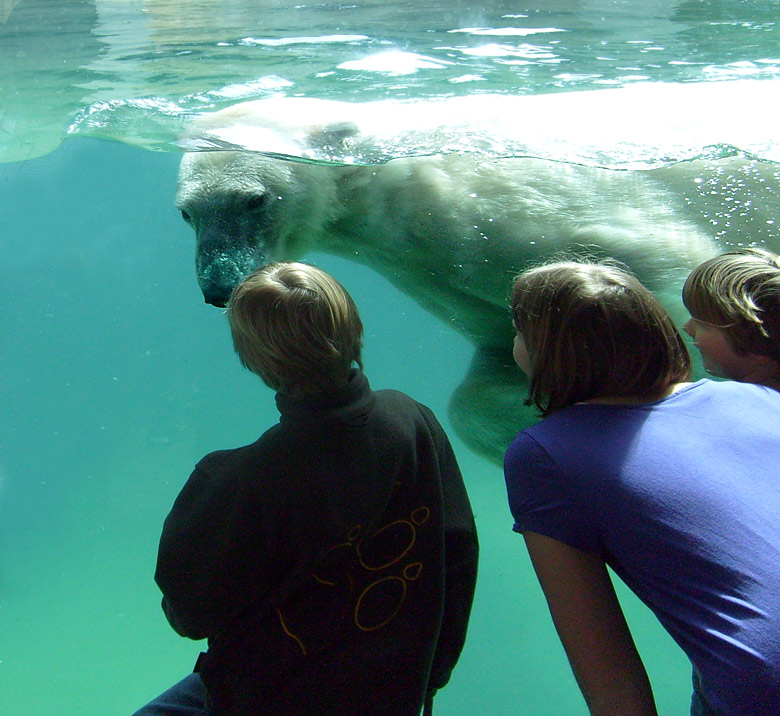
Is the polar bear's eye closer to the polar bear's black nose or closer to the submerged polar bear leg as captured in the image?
the polar bear's black nose

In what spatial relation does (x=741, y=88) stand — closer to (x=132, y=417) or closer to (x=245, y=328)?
(x=245, y=328)

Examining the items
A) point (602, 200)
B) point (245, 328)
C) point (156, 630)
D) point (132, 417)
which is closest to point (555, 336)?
point (245, 328)

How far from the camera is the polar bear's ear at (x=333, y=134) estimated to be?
2211 millimetres

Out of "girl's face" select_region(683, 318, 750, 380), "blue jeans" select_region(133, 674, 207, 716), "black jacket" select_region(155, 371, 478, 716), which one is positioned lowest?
"blue jeans" select_region(133, 674, 207, 716)

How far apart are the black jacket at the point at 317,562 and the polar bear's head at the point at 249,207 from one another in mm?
986

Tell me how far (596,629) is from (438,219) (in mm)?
1282

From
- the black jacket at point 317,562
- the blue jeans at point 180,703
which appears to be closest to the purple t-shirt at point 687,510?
the black jacket at point 317,562

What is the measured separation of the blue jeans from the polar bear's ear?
159 cm

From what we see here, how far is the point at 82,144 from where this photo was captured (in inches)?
187

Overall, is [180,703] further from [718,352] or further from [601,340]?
[718,352]

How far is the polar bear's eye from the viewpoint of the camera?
212 cm

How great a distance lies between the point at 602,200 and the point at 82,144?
4.05 m

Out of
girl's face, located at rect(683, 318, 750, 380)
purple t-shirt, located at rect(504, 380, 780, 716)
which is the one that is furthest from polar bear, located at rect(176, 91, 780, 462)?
purple t-shirt, located at rect(504, 380, 780, 716)

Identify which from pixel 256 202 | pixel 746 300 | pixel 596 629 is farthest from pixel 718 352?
pixel 256 202
